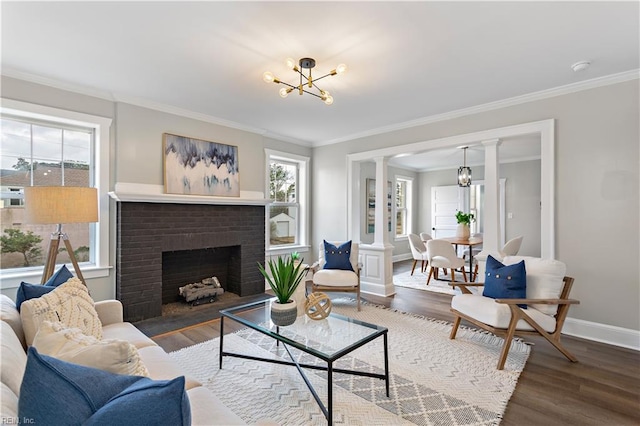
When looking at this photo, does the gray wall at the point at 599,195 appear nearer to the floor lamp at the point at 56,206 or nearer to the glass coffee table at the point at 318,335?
the glass coffee table at the point at 318,335

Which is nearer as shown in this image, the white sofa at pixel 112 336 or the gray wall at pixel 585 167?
the white sofa at pixel 112 336

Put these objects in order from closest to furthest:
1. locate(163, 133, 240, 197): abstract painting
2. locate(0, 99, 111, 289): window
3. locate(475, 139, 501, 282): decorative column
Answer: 1. locate(0, 99, 111, 289): window
2. locate(475, 139, 501, 282): decorative column
3. locate(163, 133, 240, 197): abstract painting

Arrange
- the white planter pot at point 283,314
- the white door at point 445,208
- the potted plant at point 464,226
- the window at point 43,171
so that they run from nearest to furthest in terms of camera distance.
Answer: the white planter pot at point 283,314, the window at point 43,171, the potted plant at point 464,226, the white door at point 445,208

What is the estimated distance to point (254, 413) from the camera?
195 centimetres

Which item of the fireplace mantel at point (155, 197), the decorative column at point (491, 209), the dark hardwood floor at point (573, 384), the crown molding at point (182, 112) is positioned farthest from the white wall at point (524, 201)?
the fireplace mantel at point (155, 197)

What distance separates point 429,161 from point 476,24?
5266mm

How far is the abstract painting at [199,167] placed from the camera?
3.85m

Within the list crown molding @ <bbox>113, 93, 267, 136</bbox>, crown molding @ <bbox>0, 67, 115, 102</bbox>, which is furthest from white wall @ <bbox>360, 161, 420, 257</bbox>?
crown molding @ <bbox>0, 67, 115, 102</bbox>

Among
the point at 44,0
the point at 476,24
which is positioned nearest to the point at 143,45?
the point at 44,0

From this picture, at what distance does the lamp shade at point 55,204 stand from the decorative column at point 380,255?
361cm

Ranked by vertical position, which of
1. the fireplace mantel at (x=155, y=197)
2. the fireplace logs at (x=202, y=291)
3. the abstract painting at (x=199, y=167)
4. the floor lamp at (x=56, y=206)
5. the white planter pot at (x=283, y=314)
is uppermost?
the abstract painting at (x=199, y=167)

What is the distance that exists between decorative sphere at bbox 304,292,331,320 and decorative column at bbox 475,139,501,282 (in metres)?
2.27

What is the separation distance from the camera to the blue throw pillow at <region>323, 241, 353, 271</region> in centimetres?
425

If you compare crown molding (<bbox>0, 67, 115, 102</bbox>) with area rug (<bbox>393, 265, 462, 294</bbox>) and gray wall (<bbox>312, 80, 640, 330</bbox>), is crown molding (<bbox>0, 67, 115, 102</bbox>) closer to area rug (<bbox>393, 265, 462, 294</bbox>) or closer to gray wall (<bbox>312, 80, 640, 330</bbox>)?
gray wall (<bbox>312, 80, 640, 330</bbox>)
